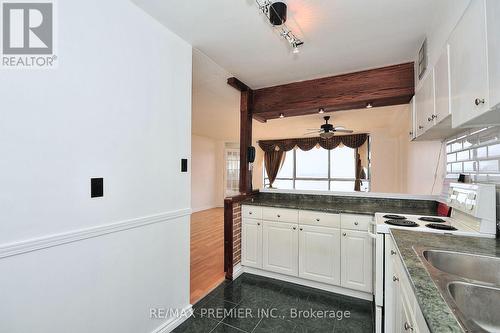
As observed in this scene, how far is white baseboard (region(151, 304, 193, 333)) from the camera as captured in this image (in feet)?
5.51

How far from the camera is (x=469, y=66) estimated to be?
3.58 ft

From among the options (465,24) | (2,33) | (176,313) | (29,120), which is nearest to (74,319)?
(176,313)

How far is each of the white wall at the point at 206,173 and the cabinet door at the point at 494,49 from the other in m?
5.99

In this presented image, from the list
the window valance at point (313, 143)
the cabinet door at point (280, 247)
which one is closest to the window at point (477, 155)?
the cabinet door at point (280, 247)

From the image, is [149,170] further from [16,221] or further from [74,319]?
[74,319]

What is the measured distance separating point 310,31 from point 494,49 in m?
1.20

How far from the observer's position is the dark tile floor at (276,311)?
1814mm

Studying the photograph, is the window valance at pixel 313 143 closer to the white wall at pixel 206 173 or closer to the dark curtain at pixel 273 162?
the dark curtain at pixel 273 162

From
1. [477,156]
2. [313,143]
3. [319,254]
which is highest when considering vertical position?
[313,143]

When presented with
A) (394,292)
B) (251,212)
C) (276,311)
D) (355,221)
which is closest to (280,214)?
(251,212)

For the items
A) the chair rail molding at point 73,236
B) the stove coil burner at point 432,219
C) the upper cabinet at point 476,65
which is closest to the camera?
the upper cabinet at point 476,65

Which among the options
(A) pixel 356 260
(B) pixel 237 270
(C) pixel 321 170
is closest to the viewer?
(A) pixel 356 260

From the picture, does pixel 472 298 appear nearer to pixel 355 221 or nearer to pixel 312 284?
pixel 355 221

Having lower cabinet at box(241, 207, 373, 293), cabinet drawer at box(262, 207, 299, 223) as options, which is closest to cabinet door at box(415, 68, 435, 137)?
lower cabinet at box(241, 207, 373, 293)
